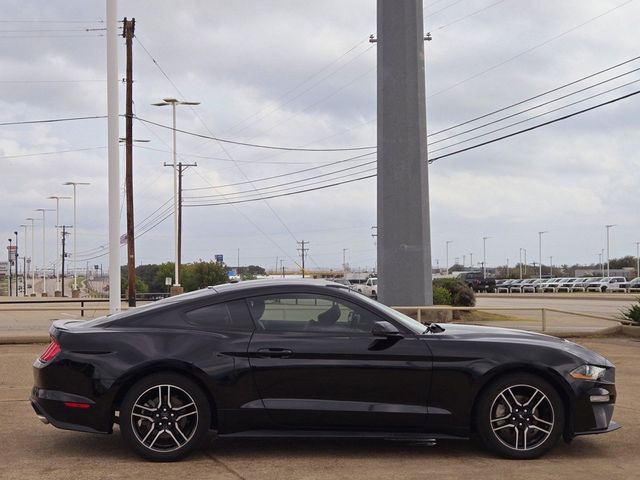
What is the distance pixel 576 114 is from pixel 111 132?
15.8 m

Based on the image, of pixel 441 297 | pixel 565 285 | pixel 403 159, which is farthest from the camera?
pixel 565 285

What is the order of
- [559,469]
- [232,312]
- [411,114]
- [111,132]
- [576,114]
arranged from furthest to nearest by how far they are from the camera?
1. [576,114]
2. [411,114]
3. [111,132]
4. [232,312]
5. [559,469]

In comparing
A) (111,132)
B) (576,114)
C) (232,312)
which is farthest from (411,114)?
(232,312)

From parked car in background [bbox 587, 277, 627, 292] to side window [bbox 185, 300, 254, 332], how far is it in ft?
240

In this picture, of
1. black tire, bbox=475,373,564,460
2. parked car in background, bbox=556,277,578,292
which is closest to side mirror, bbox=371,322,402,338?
black tire, bbox=475,373,564,460

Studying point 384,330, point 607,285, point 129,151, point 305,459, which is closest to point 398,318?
point 384,330

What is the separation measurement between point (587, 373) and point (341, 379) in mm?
1984

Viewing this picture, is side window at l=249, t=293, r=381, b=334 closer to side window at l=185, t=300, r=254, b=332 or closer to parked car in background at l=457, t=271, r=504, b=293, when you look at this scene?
side window at l=185, t=300, r=254, b=332

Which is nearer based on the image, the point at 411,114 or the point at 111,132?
the point at 111,132

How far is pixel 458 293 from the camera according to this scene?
29.9 m

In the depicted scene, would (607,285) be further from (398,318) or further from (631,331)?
(398,318)

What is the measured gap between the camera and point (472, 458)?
674 cm

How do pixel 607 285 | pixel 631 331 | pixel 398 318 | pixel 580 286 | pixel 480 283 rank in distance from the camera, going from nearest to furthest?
pixel 398 318, pixel 631 331, pixel 480 283, pixel 607 285, pixel 580 286

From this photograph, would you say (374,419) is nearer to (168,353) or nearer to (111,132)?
(168,353)
